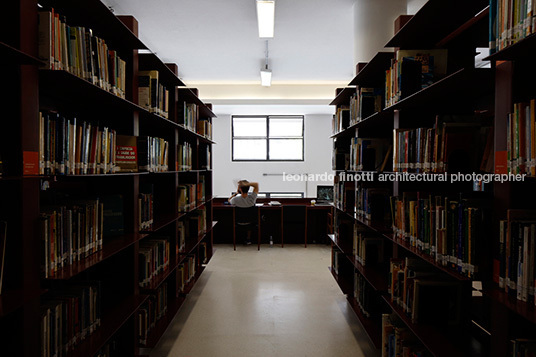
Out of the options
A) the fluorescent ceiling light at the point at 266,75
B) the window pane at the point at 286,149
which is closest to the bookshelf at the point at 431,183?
the fluorescent ceiling light at the point at 266,75

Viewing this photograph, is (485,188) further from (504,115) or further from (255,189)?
(255,189)

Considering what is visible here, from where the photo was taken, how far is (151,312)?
275cm

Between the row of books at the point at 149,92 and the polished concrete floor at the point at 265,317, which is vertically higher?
the row of books at the point at 149,92

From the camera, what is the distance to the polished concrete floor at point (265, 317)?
2818 millimetres

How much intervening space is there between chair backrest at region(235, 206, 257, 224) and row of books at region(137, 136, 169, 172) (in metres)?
3.28

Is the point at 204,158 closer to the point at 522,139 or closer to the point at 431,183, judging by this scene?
the point at 431,183

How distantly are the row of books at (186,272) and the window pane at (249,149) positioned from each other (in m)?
5.63

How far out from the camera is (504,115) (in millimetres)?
1265

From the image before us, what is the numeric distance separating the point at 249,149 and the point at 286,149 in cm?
106

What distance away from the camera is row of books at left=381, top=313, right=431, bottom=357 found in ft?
6.30

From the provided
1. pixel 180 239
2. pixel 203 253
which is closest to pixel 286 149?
pixel 203 253

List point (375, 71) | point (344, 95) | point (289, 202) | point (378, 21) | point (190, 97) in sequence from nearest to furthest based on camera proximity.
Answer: point (375, 71) < point (344, 95) < point (378, 21) < point (190, 97) < point (289, 202)

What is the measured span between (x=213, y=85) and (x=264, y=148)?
8.16 ft

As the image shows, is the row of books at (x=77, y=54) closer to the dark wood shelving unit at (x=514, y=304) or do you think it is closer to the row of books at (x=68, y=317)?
the row of books at (x=68, y=317)
